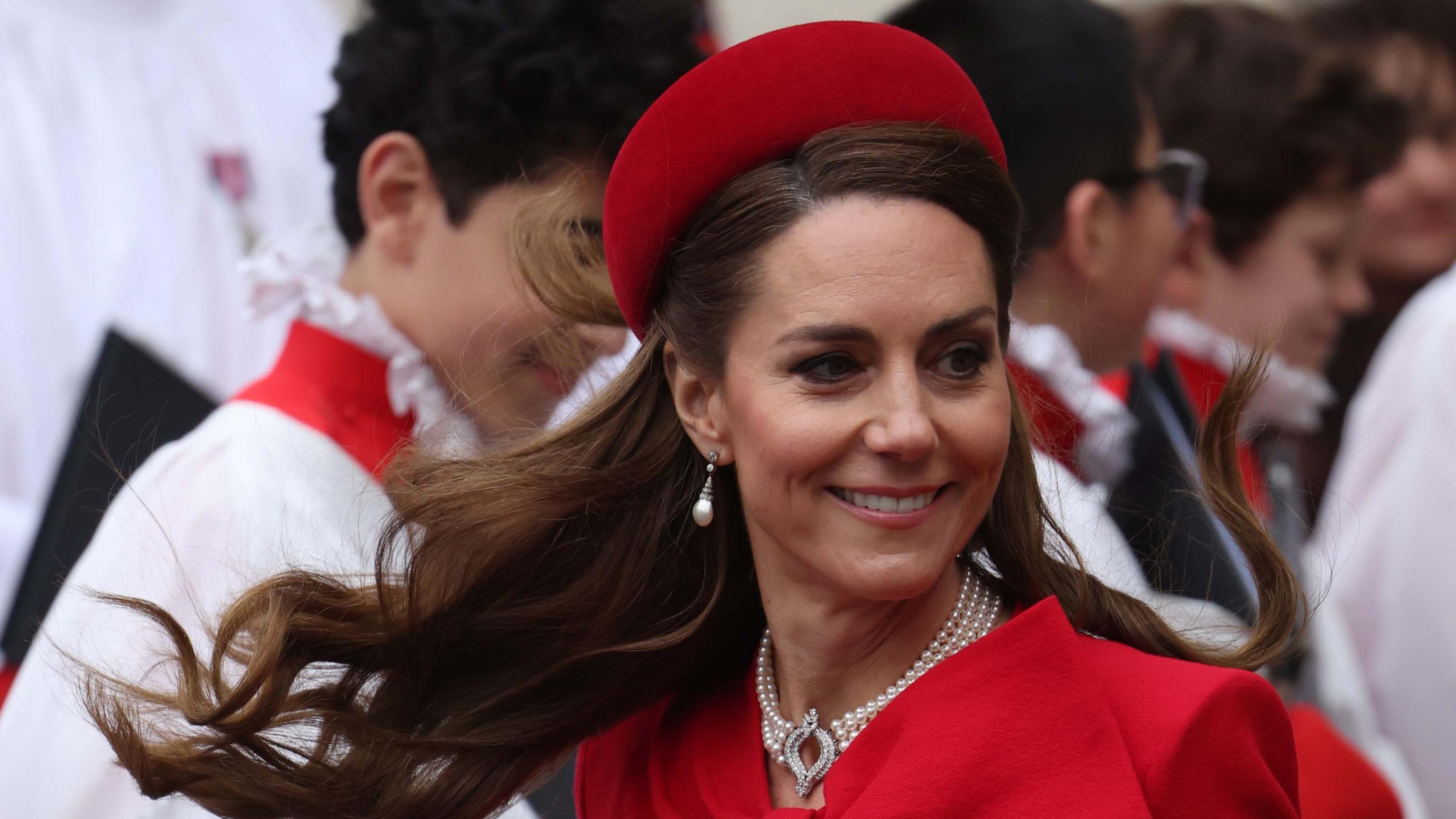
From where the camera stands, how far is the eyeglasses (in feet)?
11.5

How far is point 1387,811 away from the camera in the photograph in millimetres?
3111

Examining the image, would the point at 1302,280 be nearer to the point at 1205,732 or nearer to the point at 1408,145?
the point at 1408,145

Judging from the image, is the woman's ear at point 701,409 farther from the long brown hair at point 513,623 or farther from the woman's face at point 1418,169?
the woman's face at point 1418,169

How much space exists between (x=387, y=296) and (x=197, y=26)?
2772 mm

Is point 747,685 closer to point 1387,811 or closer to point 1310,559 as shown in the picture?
point 1387,811

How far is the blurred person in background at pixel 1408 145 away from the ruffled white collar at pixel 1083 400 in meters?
2.24

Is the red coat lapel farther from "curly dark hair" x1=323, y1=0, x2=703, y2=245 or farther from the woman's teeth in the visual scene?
"curly dark hair" x1=323, y1=0, x2=703, y2=245

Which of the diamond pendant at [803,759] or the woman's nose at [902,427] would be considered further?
the diamond pendant at [803,759]

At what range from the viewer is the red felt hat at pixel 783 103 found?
1.99 meters

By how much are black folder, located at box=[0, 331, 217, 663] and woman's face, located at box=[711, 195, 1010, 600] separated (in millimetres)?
1571

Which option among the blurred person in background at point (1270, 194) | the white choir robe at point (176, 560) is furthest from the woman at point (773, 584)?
the blurred person in background at point (1270, 194)

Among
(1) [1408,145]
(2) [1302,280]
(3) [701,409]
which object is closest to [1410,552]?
(2) [1302,280]

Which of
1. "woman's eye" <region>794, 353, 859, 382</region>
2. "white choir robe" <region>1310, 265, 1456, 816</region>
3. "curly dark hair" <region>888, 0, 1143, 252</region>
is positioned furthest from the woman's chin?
"white choir robe" <region>1310, 265, 1456, 816</region>

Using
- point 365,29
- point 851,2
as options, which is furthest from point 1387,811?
point 851,2
